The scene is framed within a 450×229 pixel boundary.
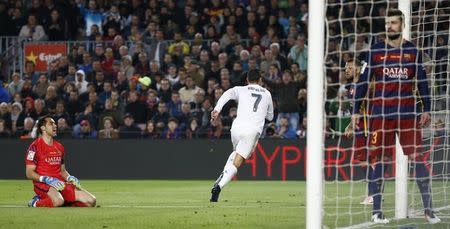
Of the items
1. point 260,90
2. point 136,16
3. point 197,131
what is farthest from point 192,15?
point 260,90

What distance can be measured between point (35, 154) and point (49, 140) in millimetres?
264

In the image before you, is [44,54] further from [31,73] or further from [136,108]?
[136,108]

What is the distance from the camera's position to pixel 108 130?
21766 millimetres

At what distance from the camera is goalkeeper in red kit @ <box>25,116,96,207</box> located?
13.5 metres

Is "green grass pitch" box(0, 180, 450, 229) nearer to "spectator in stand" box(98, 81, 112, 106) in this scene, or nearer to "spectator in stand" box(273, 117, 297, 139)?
"spectator in stand" box(273, 117, 297, 139)

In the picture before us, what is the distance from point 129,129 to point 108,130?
430 millimetres

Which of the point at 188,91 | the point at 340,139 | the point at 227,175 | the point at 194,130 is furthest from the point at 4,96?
the point at 340,139

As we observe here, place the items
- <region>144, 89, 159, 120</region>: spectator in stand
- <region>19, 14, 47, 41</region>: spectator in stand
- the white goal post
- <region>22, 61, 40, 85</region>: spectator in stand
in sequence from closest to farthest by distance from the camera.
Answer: the white goal post → <region>144, 89, 159, 120</region>: spectator in stand → <region>22, 61, 40, 85</region>: spectator in stand → <region>19, 14, 47, 41</region>: spectator in stand

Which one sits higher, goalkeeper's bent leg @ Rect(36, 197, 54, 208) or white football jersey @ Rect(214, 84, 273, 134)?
white football jersey @ Rect(214, 84, 273, 134)

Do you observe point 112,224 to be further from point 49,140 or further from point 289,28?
point 289,28

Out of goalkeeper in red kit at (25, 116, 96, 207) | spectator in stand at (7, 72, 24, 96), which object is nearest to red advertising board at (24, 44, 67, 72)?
spectator in stand at (7, 72, 24, 96)

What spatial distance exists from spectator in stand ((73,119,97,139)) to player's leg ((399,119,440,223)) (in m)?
11.7

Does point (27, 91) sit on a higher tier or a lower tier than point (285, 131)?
higher

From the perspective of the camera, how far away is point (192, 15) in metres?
24.1
